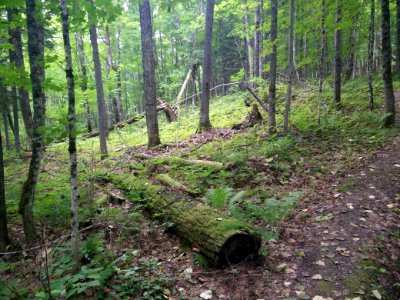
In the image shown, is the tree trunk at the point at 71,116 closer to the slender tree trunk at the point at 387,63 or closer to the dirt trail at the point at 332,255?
the dirt trail at the point at 332,255

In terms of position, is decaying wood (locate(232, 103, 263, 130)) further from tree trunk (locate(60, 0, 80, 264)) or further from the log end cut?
tree trunk (locate(60, 0, 80, 264))

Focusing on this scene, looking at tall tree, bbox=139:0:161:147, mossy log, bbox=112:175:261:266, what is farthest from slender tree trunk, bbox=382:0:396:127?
tall tree, bbox=139:0:161:147

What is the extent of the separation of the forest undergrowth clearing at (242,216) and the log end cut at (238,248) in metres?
0.14

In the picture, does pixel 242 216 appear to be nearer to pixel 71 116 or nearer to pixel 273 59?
pixel 71 116

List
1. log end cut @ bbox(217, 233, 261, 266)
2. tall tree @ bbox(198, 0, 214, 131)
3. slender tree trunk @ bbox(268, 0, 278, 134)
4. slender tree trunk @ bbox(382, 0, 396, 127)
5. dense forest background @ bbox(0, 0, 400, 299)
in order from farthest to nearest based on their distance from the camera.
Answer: tall tree @ bbox(198, 0, 214, 131) → slender tree trunk @ bbox(268, 0, 278, 134) → slender tree trunk @ bbox(382, 0, 396, 127) → log end cut @ bbox(217, 233, 261, 266) → dense forest background @ bbox(0, 0, 400, 299)

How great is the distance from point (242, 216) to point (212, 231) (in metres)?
1.30

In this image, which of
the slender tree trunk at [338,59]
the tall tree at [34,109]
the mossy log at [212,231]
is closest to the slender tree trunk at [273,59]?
the slender tree trunk at [338,59]

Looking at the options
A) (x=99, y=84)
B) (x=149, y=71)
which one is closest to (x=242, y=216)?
(x=149, y=71)

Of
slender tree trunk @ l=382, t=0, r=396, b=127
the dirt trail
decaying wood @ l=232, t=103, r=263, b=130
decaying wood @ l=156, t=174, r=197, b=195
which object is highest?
slender tree trunk @ l=382, t=0, r=396, b=127

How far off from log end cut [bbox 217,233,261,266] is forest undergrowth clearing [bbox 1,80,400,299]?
0.14 metres

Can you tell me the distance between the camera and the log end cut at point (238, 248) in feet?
13.9

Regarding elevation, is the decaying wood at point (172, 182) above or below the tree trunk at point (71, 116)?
below

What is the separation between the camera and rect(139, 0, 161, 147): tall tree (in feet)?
38.5

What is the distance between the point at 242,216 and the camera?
5.56m
